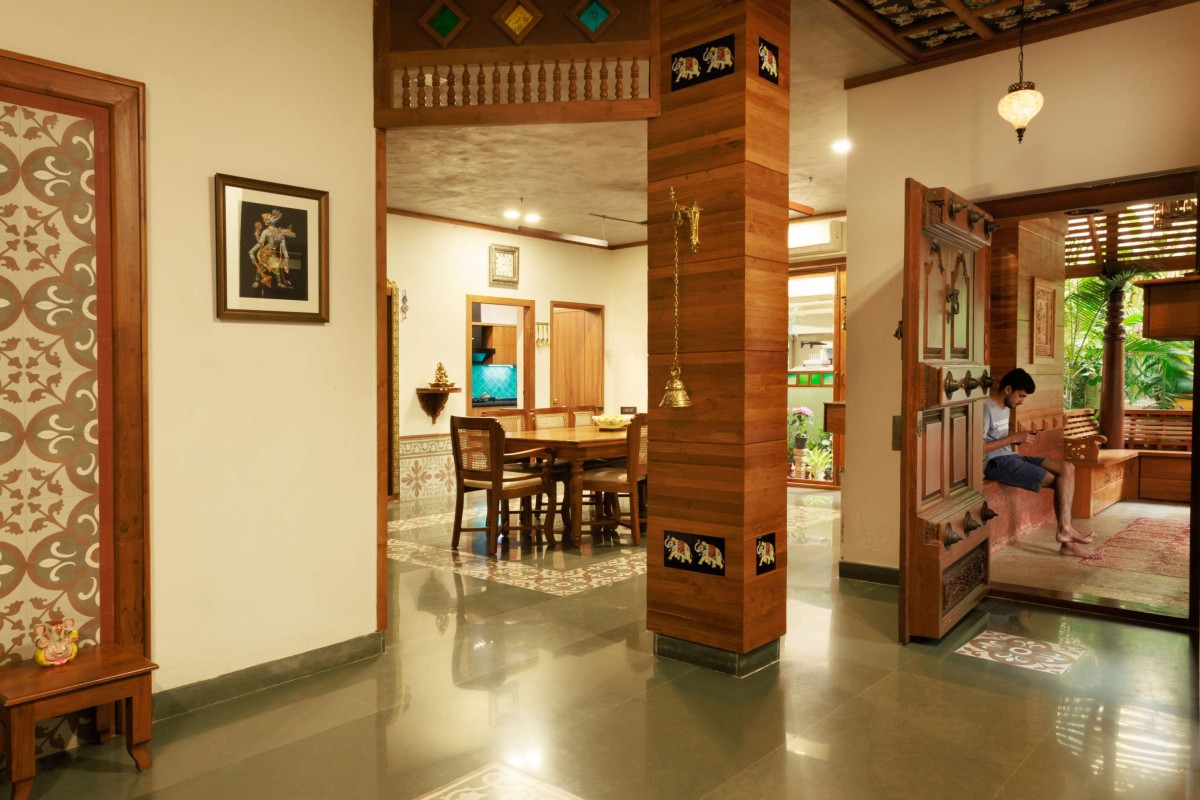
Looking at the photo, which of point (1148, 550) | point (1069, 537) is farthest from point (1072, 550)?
point (1148, 550)

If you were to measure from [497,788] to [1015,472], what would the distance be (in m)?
4.10

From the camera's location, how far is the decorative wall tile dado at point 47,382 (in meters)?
2.52

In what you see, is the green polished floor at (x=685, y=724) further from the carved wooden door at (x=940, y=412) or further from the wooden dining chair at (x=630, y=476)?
the wooden dining chair at (x=630, y=476)

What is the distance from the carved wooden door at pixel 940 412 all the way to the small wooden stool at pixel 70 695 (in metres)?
3.10

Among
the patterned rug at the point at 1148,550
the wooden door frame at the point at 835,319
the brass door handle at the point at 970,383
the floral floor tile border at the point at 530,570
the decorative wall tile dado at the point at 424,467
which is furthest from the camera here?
the wooden door frame at the point at 835,319

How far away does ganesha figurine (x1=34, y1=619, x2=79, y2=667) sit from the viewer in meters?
2.48

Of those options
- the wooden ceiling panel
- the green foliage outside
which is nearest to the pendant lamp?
the wooden ceiling panel

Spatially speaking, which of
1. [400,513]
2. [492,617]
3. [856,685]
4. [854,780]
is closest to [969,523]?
[856,685]

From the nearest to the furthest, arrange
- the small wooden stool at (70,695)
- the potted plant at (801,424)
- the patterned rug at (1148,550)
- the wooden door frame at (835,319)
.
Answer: the small wooden stool at (70,695) → the patterned rug at (1148,550) → the wooden door frame at (835,319) → the potted plant at (801,424)

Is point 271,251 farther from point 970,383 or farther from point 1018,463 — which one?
point 1018,463

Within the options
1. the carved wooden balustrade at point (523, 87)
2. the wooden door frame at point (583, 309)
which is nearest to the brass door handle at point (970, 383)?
the carved wooden balustrade at point (523, 87)

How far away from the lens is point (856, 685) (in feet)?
10.4

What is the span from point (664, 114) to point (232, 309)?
198cm

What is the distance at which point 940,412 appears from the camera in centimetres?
386
